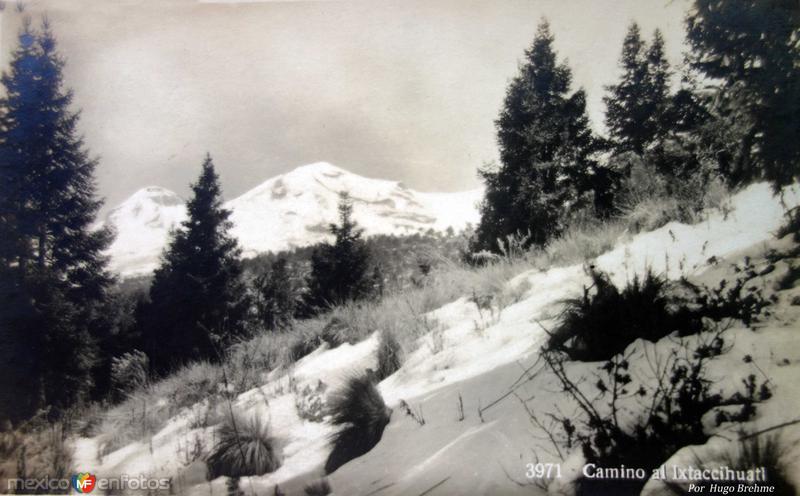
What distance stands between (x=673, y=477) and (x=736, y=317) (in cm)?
91

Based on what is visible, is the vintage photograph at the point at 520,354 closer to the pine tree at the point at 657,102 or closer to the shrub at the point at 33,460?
the shrub at the point at 33,460

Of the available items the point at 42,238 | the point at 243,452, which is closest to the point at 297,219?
the point at 42,238

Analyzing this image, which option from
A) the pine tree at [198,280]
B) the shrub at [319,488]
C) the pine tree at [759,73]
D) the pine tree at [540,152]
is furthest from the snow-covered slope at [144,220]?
the pine tree at [540,152]

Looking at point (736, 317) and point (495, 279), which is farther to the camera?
point (495, 279)

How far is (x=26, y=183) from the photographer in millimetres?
8227

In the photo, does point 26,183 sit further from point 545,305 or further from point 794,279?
point 794,279

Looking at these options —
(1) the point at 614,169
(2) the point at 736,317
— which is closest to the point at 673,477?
(2) the point at 736,317

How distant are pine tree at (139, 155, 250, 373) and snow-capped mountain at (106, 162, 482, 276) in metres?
1.39

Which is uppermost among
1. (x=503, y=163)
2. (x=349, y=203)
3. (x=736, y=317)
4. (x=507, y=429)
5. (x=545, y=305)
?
(x=349, y=203)

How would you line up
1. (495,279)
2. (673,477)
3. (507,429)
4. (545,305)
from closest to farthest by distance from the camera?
(673,477)
(507,429)
(545,305)
(495,279)

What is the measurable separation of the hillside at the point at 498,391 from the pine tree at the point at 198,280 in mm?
13481

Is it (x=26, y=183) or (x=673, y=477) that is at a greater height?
(x=26, y=183)

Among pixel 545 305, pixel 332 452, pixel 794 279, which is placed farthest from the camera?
pixel 545 305

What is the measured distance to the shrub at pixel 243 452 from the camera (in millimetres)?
2318
